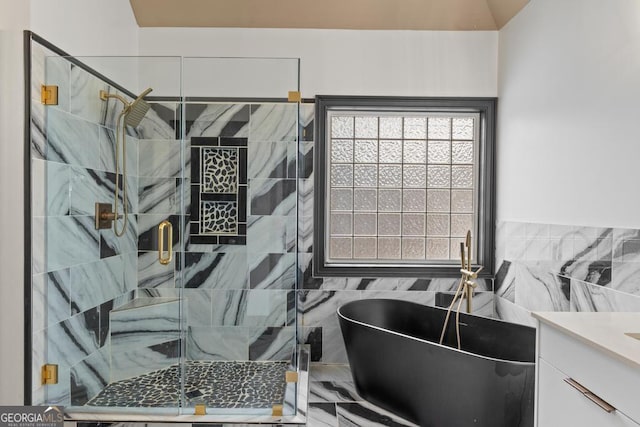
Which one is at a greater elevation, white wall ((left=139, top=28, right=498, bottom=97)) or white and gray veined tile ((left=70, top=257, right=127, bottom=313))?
white wall ((left=139, top=28, right=498, bottom=97))

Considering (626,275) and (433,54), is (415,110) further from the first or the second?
(626,275)

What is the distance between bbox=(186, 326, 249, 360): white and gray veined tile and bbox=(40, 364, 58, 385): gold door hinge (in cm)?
67

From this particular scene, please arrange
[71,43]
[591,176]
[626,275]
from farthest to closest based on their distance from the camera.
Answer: [71,43] < [591,176] < [626,275]

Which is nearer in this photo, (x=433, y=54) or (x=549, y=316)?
(x=549, y=316)

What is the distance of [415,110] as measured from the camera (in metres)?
3.72

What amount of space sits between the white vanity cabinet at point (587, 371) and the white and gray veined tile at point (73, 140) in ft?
7.32

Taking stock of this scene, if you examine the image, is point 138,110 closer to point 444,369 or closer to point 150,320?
point 150,320

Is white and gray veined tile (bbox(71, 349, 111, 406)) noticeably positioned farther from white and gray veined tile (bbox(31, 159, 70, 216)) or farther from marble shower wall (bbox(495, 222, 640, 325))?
marble shower wall (bbox(495, 222, 640, 325))

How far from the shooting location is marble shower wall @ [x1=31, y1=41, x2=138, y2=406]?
2.44 m

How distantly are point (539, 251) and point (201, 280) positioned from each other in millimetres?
2010

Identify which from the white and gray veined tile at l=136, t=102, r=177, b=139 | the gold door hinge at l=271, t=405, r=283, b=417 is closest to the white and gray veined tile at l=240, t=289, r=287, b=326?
the gold door hinge at l=271, t=405, r=283, b=417

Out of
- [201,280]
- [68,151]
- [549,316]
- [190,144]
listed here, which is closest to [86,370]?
[201,280]

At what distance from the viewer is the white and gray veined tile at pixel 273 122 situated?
8.36 feet

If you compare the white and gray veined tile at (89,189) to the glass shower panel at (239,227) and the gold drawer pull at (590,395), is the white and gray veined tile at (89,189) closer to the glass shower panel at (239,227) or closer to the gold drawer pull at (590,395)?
the glass shower panel at (239,227)
